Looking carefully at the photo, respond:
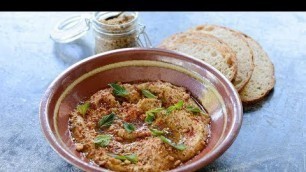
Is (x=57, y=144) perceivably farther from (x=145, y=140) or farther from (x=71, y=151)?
(x=145, y=140)

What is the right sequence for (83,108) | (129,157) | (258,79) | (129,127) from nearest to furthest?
1. (129,157)
2. (129,127)
3. (83,108)
4. (258,79)

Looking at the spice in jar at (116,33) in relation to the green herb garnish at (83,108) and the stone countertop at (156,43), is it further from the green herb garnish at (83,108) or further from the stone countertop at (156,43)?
the green herb garnish at (83,108)

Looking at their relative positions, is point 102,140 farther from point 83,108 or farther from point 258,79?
point 258,79

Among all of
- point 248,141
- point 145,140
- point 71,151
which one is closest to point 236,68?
point 248,141

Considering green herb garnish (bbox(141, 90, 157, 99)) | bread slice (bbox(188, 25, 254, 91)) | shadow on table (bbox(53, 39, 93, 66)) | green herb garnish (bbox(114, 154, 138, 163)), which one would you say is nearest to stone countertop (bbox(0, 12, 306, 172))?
shadow on table (bbox(53, 39, 93, 66))

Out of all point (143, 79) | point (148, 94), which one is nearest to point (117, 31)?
point (143, 79)
